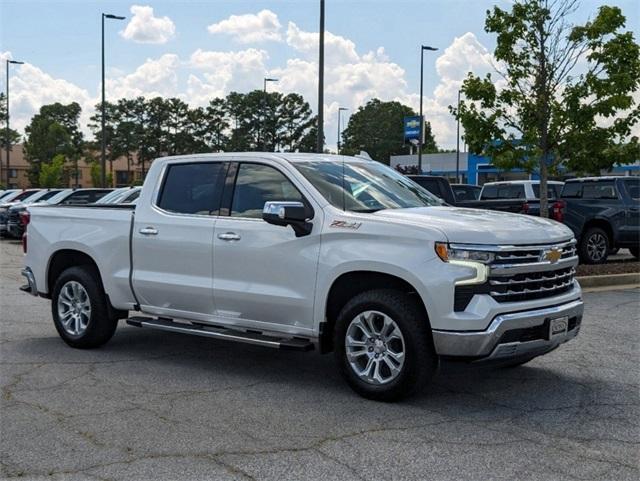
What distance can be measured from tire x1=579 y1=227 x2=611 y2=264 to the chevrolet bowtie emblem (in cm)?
1011

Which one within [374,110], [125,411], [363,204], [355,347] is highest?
[374,110]

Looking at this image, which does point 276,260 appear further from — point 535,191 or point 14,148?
point 14,148

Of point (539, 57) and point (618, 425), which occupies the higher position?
point (539, 57)

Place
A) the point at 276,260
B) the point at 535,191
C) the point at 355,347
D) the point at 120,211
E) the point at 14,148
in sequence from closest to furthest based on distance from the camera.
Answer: the point at 355,347, the point at 276,260, the point at 120,211, the point at 535,191, the point at 14,148

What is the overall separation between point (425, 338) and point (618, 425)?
1.40 m

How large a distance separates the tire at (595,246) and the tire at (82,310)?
10.5 metres

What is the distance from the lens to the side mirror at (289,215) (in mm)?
6125

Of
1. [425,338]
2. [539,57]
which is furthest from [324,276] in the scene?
[539,57]

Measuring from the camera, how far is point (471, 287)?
5527 mm

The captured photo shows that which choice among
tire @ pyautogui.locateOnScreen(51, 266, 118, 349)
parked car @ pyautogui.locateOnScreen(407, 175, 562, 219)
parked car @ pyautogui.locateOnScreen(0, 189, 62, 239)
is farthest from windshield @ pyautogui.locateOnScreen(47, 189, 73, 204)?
tire @ pyautogui.locateOnScreen(51, 266, 118, 349)

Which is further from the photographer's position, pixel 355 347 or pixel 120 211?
pixel 120 211

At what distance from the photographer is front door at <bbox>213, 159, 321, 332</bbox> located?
6270mm

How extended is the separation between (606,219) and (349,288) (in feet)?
35.3

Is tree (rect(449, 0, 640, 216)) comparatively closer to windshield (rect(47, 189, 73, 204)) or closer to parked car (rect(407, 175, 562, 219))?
parked car (rect(407, 175, 562, 219))
